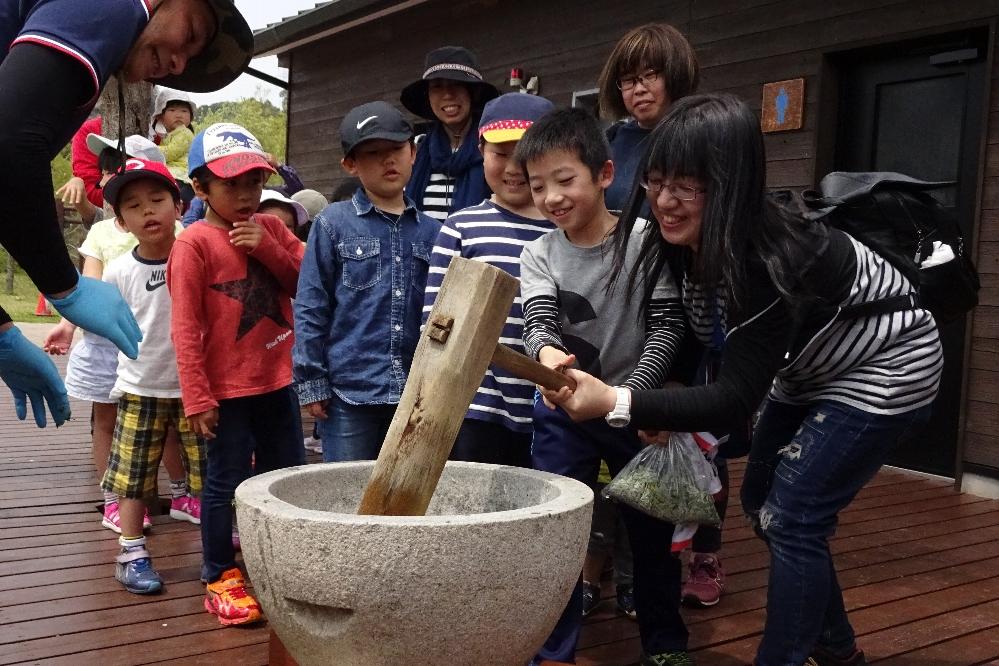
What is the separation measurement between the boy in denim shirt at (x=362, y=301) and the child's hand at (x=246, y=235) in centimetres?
19

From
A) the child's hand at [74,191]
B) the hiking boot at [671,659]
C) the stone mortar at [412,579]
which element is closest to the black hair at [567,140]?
the stone mortar at [412,579]

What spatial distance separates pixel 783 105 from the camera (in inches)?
216

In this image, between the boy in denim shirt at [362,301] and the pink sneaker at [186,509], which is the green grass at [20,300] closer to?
the pink sneaker at [186,509]

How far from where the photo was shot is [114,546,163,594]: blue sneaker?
3.18 meters

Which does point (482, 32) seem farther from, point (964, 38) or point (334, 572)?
point (334, 572)

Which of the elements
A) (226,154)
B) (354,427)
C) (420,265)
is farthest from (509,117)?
(354,427)

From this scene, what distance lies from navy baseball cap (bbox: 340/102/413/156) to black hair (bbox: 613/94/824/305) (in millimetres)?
1182

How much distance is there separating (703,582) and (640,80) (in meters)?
1.65

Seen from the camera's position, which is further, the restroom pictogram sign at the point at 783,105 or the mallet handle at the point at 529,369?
the restroom pictogram sign at the point at 783,105

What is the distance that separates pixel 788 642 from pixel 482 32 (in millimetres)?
6579

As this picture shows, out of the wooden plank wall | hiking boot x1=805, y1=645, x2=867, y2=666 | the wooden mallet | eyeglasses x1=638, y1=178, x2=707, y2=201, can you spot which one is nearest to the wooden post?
the wooden mallet

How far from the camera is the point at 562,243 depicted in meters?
2.61

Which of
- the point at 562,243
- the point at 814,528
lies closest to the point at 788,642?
the point at 814,528

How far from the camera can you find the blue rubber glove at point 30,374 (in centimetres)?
219
